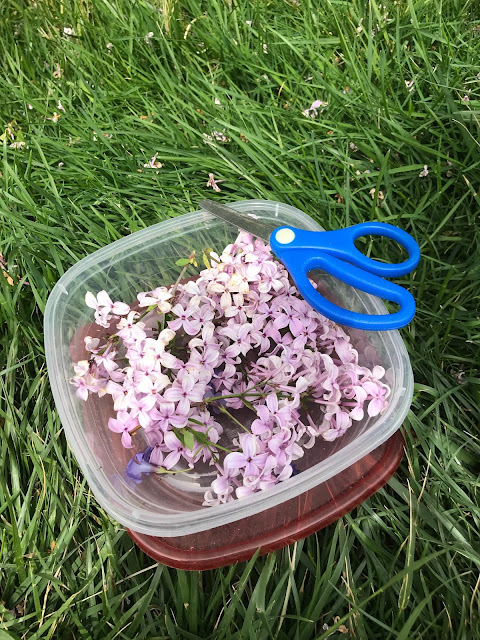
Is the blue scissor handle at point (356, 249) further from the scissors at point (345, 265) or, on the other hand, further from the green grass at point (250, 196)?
the green grass at point (250, 196)

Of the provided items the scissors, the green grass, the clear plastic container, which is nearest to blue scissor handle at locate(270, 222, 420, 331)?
the scissors

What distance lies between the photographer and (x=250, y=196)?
126cm

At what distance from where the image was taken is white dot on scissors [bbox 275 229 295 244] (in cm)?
90

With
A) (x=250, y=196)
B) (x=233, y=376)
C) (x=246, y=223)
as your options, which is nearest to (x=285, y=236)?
(x=246, y=223)

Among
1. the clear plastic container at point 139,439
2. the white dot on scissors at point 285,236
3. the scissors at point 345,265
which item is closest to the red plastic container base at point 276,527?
the clear plastic container at point 139,439

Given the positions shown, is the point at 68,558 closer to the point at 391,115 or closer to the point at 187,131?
the point at 187,131

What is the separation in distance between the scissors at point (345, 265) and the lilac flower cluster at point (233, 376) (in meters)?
0.08

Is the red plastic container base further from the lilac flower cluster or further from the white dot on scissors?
the white dot on scissors

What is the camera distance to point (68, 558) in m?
0.95

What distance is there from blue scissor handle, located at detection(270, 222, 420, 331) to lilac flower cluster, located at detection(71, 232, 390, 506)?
85 millimetres

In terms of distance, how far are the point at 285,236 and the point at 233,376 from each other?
0.88ft

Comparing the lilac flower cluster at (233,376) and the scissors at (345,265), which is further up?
the scissors at (345,265)

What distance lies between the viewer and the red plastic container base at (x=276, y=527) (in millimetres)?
883

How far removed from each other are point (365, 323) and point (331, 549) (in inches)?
15.5
